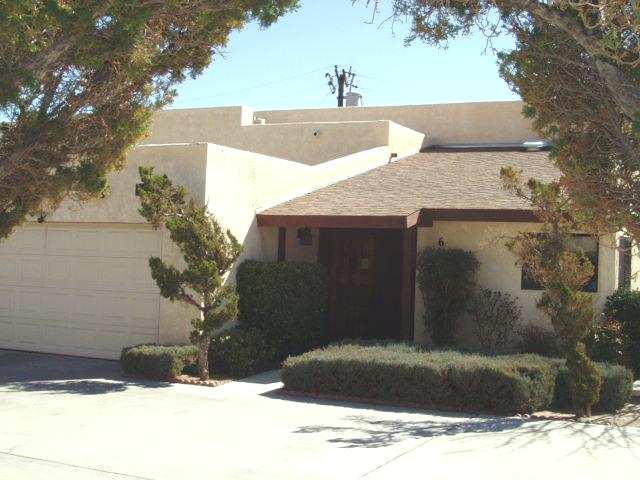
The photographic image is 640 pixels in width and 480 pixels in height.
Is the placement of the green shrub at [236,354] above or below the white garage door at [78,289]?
below

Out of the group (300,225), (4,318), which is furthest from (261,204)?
(4,318)

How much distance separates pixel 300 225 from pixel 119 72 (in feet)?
23.5

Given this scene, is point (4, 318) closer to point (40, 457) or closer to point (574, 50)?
point (40, 457)

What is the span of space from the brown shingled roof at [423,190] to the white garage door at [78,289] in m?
2.48

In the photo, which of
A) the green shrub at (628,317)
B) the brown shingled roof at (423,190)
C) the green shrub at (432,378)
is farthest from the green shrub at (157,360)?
the green shrub at (628,317)

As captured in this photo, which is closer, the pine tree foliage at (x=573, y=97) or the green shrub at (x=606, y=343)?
the pine tree foliage at (x=573, y=97)

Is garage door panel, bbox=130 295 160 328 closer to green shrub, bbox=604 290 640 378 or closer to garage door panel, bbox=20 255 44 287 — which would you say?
garage door panel, bbox=20 255 44 287

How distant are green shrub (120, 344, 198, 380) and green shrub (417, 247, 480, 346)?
4.32 m

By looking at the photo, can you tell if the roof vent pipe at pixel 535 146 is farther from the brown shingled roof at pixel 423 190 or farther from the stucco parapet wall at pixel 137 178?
the stucco parapet wall at pixel 137 178

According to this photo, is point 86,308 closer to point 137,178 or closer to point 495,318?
point 137,178

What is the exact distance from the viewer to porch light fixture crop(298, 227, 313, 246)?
15.9 m

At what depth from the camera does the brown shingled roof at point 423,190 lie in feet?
46.5

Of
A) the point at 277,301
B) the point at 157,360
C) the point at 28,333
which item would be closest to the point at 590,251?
the point at 277,301

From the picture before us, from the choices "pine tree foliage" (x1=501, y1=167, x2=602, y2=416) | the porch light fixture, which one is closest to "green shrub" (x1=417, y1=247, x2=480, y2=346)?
the porch light fixture
